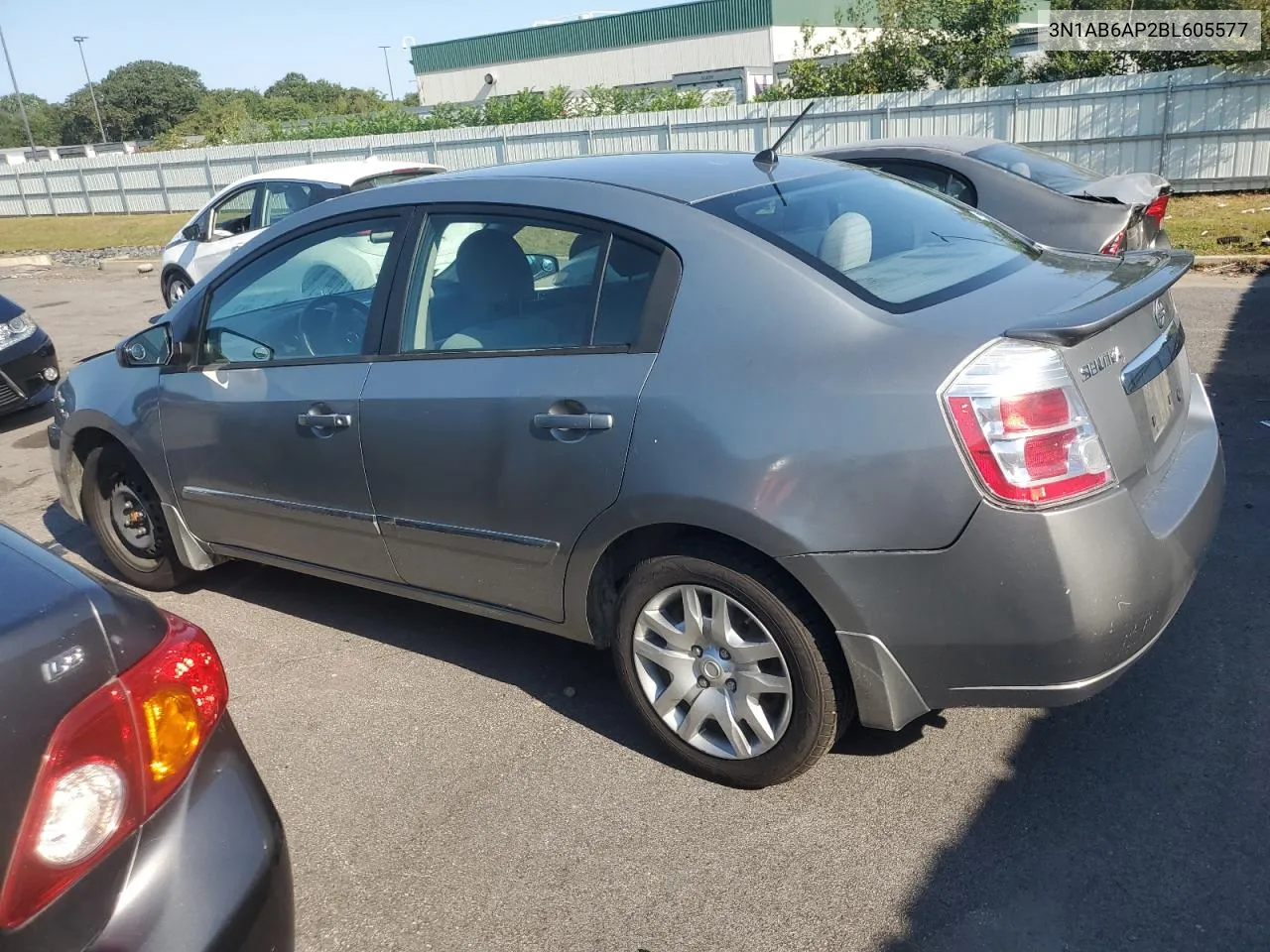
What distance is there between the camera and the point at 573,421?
3148mm

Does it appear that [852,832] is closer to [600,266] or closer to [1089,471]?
[1089,471]

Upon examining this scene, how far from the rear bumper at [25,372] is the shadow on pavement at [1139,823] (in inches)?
315

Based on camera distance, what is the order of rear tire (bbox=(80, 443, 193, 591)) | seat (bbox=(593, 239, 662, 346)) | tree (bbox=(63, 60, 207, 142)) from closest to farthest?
seat (bbox=(593, 239, 662, 346)), rear tire (bbox=(80, 443, 193, 591)), tree (bbox=(63, 60, 207, 142))

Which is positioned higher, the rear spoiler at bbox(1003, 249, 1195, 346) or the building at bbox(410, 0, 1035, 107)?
the building at bbox(410, 0, 1035, 107)

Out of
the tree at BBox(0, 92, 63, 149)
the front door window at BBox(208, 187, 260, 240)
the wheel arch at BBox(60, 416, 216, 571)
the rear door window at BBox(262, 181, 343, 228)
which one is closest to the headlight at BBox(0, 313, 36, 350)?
the rear door window at BBox(262, 181, 343, 228)

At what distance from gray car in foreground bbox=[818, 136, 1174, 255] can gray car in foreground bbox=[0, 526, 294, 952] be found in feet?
18.8

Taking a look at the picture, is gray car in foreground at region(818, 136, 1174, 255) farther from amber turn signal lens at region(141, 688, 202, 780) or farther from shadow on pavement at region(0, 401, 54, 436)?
shadow on pavement at region(0, 401, 54, 436)

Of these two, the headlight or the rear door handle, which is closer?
the rear door handle

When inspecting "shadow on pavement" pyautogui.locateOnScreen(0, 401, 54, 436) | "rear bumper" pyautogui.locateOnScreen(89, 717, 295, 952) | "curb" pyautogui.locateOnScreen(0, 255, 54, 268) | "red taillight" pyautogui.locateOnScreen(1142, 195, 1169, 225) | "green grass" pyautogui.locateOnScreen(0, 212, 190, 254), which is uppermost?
"red taillight" pyautogui.locateOnScreen(1142, 195, 1169, 225)

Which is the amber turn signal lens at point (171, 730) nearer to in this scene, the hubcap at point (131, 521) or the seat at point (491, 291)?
the seat at point (491, 291)

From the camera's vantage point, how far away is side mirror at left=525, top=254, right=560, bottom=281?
3527mm

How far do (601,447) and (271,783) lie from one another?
1545 mm

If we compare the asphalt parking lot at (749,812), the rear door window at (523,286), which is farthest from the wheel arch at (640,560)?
the rear door window at (523,286)

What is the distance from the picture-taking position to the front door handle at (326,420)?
3.74m
